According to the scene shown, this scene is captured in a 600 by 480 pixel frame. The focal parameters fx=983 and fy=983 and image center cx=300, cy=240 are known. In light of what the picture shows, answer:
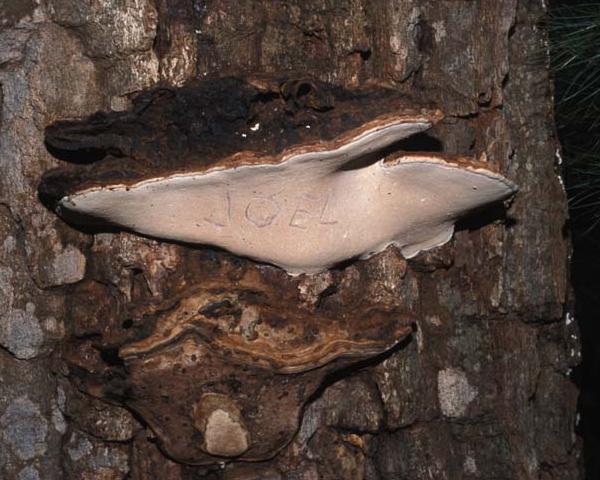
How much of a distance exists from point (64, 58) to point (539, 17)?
122 cm

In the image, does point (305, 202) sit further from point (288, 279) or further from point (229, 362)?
point (229, 362)

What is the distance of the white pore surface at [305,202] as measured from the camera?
182cm

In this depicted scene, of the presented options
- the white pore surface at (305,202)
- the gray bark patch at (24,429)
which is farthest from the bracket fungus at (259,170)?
the gray bark patch at (24,429)

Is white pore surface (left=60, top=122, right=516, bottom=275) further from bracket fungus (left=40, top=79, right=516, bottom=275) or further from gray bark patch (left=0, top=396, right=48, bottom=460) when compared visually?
gray bark patch (left=0, top=396, right=48, bottom=460)

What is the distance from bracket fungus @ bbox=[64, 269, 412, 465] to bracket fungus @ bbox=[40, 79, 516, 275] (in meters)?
0.12

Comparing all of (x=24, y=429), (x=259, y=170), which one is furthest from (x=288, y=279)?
(x=24, y=429)

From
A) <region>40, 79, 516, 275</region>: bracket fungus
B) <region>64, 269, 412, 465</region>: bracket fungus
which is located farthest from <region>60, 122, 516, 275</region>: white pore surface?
<region>64, 269, 412, 465</region>: bracket fungus

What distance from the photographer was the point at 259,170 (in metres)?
1.79

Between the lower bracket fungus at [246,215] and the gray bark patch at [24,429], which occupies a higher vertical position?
the lower bracket fungus at [246,215]

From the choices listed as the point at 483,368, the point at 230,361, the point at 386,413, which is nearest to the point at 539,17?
the point at 483,368

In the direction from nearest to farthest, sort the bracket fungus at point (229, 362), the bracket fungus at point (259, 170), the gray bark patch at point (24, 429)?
the bracket fungus at point (259, 170)
the bracket fungus at point (229, 362)
the gray bark patch at point (24, 429)

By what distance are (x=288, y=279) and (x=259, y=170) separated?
33 cm

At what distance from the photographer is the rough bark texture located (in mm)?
2035

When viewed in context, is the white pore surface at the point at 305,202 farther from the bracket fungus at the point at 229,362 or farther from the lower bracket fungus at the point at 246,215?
the bracket fungus at the point at 229,362
